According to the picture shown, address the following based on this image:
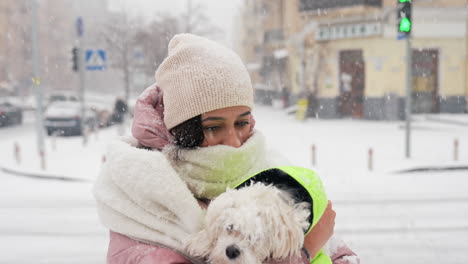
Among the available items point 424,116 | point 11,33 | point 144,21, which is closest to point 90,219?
point 424,116

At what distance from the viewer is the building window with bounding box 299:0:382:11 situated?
860 inches

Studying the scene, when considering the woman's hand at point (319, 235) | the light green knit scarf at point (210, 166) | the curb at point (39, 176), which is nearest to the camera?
the woman's hand at point (319, 235)

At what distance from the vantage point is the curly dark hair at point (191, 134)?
58.6 inches

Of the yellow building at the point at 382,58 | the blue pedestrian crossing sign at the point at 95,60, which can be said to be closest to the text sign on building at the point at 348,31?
the yellow building at the point at 382,58

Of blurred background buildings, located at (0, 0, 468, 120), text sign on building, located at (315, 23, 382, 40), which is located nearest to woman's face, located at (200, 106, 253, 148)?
blurred background buildings, located at (0, 0, 468, 120)

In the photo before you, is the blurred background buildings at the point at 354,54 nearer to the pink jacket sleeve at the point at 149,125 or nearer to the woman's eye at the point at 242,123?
the pink jacket sleeve at the point at 149,125

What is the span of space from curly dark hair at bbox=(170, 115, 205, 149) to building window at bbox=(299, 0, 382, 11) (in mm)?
22063

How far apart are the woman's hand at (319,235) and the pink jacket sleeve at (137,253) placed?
351 millimetres

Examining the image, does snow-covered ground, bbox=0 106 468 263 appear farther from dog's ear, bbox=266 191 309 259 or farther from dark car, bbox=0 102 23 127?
dark car, bbox=0 102 23 127

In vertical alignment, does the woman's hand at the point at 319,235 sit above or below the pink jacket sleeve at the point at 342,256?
above

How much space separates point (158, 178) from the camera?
4.22 feet

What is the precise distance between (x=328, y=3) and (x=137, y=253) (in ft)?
77.7

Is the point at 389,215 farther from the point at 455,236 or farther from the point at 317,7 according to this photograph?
the point at 317,7

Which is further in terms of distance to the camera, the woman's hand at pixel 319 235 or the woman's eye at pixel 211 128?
the woman's eye at pixel 211 128
